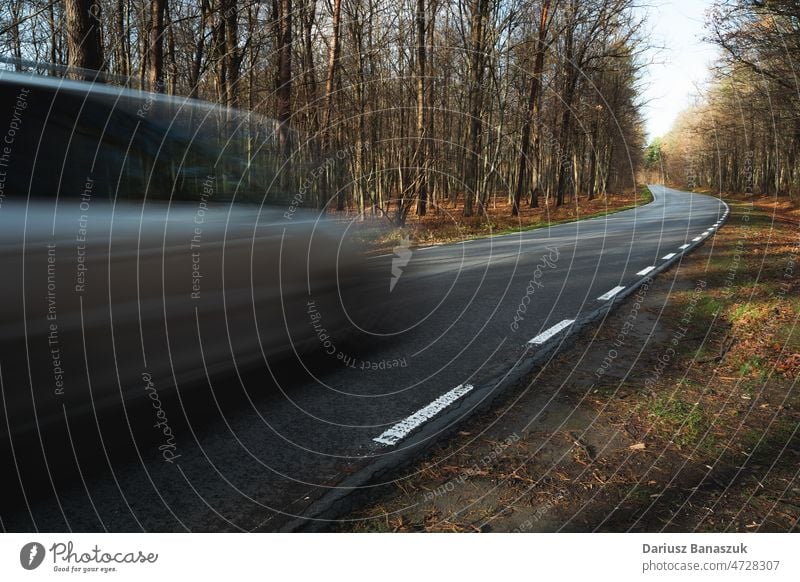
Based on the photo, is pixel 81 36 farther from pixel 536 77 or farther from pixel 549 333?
pixel 536 77

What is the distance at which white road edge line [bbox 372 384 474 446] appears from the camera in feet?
10.3

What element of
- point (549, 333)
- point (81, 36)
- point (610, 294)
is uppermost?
point (81, 36)

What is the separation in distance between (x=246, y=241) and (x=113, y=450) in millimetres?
1363

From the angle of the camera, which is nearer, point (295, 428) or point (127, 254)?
point (127, 254)

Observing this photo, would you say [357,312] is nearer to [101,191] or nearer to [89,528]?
[101,191]

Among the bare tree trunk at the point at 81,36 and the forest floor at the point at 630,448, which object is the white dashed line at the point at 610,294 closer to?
the forest floor at the point at 630,448

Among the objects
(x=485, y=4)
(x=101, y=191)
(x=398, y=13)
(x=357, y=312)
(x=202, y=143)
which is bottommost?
(x=357, y=312)

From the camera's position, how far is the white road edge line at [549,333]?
5102mm

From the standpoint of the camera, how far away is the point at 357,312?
4.51 meters

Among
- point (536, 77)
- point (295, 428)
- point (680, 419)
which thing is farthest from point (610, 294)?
point (536, 77)

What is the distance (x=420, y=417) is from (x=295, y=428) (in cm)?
74

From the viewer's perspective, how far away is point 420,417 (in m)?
3.42

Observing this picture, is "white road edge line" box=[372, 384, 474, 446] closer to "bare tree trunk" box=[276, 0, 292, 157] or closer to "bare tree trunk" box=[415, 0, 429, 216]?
"bare tree trunk" box=[415, 0, 429, 216]
